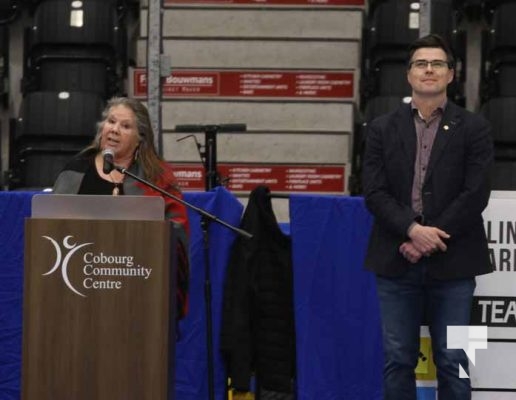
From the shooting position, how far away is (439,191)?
17.3ft

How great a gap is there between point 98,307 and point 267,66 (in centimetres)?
569

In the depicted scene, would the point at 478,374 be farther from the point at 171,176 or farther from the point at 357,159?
the point at 357,159

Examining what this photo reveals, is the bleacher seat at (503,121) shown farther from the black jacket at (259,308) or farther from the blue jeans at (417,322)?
the blue jeans at (417,322)

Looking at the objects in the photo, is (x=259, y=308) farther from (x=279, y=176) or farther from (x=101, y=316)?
(x=279, y=176)

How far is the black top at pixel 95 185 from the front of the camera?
5.58 meters

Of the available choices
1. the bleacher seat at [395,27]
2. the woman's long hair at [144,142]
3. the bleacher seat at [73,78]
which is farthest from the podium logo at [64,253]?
the bleacher seat at [395,27]

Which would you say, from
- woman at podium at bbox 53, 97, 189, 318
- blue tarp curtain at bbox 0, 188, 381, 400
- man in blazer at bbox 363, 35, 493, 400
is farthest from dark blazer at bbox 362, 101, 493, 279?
woman at podium at bbox 53, 97, 189, 318

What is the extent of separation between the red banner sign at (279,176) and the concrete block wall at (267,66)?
4 centimetres

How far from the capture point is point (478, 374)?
5977 millimetres

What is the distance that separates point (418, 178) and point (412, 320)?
0.59m

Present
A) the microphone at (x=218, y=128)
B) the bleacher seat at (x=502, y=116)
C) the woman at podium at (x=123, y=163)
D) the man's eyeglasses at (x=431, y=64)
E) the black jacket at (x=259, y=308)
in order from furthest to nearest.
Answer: the bleacher seat at (x=502, y=116), the microphone at (x=218, y=128), the black jacket at (x=259, y=308), the woman at podium at (x=123, y=163), the man's eyeglasses at (x=431, y=64)

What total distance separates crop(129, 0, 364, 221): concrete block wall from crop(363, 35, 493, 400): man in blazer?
14.7 ft

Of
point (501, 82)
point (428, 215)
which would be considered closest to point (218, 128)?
point (428, 215)

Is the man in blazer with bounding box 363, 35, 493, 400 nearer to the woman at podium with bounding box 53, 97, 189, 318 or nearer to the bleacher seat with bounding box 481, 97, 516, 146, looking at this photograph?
the woman at podium with bounding box 53, 97, 189, 318
